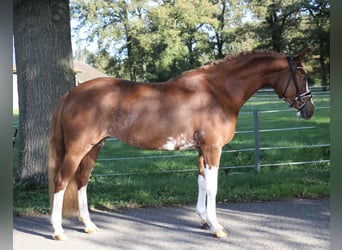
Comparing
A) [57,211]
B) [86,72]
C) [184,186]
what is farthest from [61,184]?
[86,72]

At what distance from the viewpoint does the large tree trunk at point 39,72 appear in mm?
5582

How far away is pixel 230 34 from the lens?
35719 mm

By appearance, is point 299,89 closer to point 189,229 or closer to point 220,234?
point 220,234

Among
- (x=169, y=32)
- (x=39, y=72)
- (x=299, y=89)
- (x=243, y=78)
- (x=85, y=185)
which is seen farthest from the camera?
(x=169, y=32)

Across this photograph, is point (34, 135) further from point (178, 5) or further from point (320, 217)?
point (178, 5)

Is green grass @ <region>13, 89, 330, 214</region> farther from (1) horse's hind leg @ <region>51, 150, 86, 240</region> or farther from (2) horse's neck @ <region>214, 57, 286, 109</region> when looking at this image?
(2) horse's neck @ <region>214, 57, 286, 109</region>

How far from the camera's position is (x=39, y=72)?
18.6 feet

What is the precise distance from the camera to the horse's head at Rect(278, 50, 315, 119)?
160 inches

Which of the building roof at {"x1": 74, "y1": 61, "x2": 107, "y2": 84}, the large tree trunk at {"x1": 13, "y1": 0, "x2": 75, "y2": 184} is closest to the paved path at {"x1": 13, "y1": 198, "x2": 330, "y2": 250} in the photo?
the large tree trunk at {"x1": 13, "y1": 0, "x2": 75, "y2": 184}

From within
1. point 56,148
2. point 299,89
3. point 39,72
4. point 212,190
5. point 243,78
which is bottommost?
point 212,190

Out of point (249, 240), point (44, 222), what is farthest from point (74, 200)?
point (249, 240)

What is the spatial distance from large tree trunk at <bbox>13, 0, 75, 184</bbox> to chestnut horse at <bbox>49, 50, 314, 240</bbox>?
1.69 meters

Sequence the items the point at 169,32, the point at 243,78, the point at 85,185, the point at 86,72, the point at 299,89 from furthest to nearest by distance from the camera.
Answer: the point at 86,72
the point at 169,32
the point at 85,185
the point at 243,78
the point at 299,89

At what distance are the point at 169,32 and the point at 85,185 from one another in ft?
99.4
